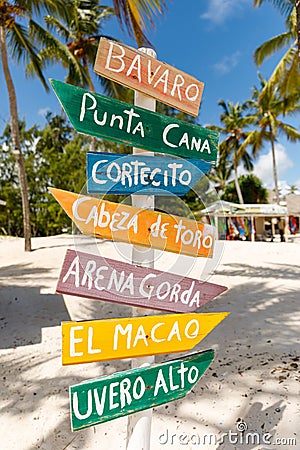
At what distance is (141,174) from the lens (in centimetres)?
154

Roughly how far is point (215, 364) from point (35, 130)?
25.9 m

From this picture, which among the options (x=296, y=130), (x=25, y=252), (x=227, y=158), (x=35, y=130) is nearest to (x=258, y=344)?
(x=25, y=252)

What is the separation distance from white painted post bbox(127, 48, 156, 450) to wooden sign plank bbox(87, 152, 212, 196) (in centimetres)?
6

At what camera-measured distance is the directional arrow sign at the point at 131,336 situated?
1.35 meters

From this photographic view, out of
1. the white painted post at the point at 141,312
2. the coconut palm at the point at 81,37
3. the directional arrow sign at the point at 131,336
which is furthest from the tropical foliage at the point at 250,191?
the directional arrow sign at the point at 131,336

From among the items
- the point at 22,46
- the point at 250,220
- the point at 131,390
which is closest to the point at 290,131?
the point at 250,220

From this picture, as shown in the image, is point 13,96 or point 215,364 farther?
point 13,96

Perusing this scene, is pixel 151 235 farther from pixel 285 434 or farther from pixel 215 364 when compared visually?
pixel 215 364

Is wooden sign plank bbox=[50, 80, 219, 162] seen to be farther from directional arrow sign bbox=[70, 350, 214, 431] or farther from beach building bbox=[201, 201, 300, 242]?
beach building bbox=[201, 201, 300, 242]

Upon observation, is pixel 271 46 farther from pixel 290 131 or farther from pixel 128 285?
pixel 128 285

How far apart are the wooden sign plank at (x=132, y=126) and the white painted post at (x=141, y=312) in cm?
9

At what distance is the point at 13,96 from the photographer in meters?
11.9

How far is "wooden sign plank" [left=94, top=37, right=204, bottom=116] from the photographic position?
1519 millimetres
